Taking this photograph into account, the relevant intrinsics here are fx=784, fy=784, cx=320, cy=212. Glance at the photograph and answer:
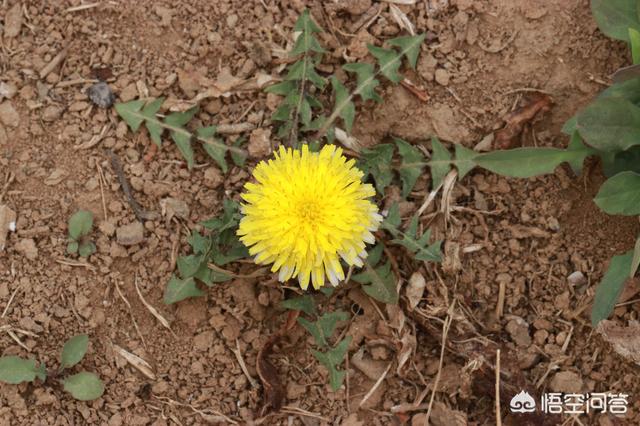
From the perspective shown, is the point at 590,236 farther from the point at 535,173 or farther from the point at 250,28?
the point at 250,28

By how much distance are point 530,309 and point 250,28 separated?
6.32ft

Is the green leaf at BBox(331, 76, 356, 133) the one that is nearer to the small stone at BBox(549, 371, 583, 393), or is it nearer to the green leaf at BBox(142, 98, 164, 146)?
the green leaf at BBox(142, 98, 164, 146)

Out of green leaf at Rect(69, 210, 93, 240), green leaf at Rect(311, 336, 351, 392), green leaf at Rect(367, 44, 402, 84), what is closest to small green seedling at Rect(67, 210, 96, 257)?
green leaf at Rect(69, 210, 93, 240)

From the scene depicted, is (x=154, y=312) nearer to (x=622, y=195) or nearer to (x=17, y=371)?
(x=17, y=371)

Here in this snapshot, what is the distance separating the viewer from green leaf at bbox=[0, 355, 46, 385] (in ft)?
11.2

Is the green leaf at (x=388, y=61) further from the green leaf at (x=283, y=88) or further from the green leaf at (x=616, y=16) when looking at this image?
the green leaf at (x=616, y=16)

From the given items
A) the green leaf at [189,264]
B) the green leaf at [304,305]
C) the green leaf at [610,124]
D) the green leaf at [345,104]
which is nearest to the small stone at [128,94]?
the green leaf at [189,264]

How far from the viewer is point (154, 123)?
3762 mm

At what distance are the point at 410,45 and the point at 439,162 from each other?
22.8 inches

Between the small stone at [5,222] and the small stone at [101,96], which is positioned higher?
the small stone at [101,96]

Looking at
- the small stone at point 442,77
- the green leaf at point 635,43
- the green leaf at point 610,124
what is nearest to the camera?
the green leaf at point 610,124

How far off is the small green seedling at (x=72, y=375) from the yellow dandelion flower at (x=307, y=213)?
0.95 metres

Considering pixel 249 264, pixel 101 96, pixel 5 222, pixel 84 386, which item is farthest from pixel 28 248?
pixel 249 264

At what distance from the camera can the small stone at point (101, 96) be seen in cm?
383
